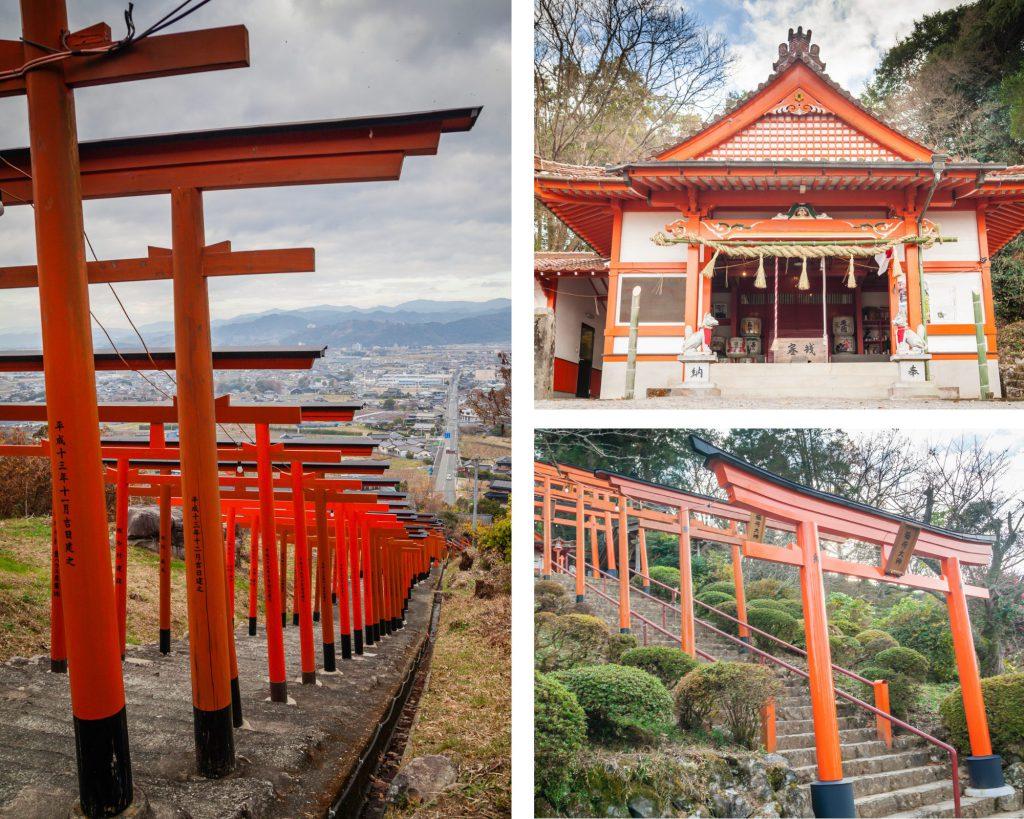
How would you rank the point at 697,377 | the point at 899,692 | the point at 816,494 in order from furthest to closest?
the point at 697,377, the point at 899,692, the point at 816,494

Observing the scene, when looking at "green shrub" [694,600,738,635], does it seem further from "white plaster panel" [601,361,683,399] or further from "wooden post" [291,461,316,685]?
"wooden post" [291,461,316,685]

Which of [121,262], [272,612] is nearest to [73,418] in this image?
[121,262]

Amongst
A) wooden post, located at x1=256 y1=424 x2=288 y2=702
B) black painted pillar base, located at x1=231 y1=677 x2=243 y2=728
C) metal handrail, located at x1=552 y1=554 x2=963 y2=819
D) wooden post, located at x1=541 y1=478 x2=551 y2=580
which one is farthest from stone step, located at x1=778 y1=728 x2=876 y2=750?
wooden post, located at x1=256 y1=424 x2=288 y2=702

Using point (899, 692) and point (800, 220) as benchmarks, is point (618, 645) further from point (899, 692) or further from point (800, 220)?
point (800, 220)

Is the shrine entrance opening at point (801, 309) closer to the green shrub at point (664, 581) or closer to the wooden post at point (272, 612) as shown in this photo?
the green shrub at point (664, 581)

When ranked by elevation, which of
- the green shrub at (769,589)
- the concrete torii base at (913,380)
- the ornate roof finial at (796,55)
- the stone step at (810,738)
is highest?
the ornate roof finial at (796,55)

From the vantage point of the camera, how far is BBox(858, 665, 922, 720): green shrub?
4547 mm

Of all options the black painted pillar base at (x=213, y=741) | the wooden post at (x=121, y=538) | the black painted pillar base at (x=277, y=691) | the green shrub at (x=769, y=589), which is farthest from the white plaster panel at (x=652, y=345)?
the wooden post at (x=121, y=538)

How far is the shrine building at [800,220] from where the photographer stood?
498cm

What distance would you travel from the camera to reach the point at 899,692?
456 cm

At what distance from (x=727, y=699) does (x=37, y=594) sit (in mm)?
7157

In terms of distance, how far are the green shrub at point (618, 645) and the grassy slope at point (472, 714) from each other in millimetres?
1043

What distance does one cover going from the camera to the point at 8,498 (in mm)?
12469

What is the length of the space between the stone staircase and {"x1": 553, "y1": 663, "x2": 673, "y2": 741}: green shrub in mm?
412
